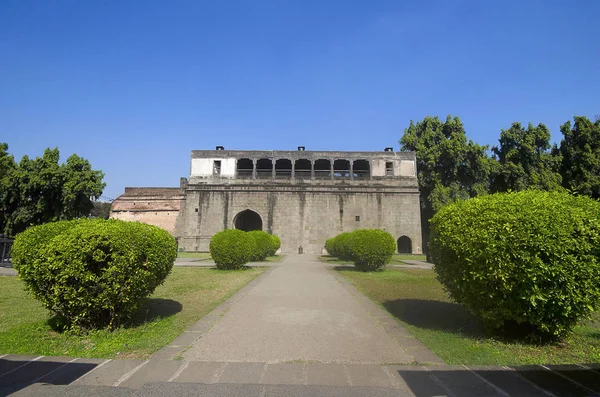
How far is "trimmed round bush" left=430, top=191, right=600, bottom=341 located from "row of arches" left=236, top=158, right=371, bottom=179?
2703 cm

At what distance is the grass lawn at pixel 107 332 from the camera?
3.86m

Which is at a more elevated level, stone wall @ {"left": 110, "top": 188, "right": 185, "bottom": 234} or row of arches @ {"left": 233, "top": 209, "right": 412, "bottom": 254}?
stone wall @ {"left": 110, "top": 188, "right": 185, "bottom": 234}

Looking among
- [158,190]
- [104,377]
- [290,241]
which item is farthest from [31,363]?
[158,190]

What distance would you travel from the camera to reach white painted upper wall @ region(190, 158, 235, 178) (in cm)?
3142

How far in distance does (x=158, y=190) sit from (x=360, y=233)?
90.0 ft

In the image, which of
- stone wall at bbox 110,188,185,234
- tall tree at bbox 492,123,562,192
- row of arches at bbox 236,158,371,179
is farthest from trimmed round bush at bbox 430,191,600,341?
stone wall at bbox 110,188,185,234

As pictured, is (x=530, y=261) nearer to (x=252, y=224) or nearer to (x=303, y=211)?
(x=303, y=211)

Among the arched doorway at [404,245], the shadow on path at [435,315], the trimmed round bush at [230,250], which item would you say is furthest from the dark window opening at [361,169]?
the shadow on path at [435,315]

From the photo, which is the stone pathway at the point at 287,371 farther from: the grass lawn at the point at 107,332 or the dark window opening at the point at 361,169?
the dark window opening at the point at 361,169

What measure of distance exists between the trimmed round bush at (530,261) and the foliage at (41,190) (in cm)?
2118

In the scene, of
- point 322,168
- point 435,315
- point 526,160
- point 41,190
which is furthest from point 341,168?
point 435,315

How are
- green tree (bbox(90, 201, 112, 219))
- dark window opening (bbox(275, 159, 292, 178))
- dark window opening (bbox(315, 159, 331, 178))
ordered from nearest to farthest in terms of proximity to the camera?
dark window opening (bbox(315, 159, 331, 178)), dark window opening (bbox(275, 159, 292, 178)), green tree (bbox(90, 201, 112, 219))

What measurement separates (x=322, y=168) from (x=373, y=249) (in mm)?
22213

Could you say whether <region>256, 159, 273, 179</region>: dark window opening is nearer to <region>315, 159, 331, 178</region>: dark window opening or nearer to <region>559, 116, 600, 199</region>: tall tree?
<region>315, 159, 331, 178</region>: dark window opening
